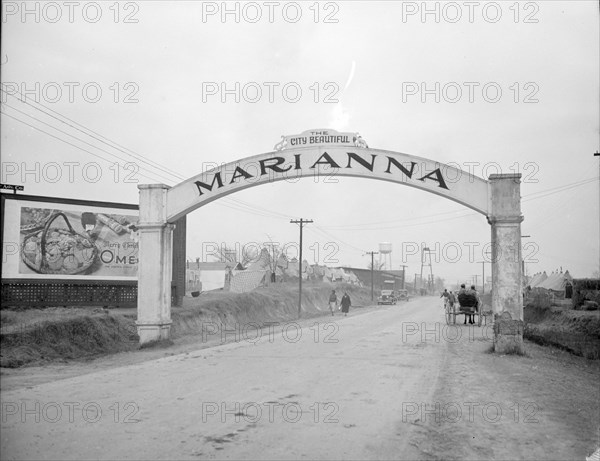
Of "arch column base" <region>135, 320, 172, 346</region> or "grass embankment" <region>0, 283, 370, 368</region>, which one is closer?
"grass embankment" <region>0, 283, 370, 368</region>

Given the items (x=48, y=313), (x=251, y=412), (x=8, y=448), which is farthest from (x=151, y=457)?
(x=48, y=313)

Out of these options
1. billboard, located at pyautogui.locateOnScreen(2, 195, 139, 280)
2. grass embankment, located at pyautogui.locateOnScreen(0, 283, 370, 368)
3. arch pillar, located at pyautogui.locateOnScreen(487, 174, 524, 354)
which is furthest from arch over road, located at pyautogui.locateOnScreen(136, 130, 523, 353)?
billboard, located at pyautogui.locateOnScreen(2, 195, 139, 280)

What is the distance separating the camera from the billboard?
18.5m

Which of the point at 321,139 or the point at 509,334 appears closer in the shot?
the point at 509,334

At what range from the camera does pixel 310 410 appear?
8.34 metres

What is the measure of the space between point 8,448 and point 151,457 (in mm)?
1719

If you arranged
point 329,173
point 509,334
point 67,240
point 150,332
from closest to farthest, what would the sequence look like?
point 509,334 < point 329,173 < point 150,332 < point 67,240

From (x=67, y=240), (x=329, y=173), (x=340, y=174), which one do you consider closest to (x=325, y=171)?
(x=329, y=173)

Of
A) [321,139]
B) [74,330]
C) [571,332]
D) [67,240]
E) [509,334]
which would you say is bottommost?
[571,332]

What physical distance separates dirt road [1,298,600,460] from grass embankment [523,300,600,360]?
5.60 m

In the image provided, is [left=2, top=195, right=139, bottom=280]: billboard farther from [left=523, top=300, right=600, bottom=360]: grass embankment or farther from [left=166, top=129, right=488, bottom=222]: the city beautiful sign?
[left=523, top=300, right=600, bottom=360]: grass embankment

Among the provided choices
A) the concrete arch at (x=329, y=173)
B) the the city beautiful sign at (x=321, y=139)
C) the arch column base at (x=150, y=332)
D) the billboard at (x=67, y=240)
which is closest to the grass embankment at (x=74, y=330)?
the arch column base at (x=150, y=332)

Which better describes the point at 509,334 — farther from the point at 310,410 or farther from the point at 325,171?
the point at 310,410

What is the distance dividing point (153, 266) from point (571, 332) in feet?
49.7
